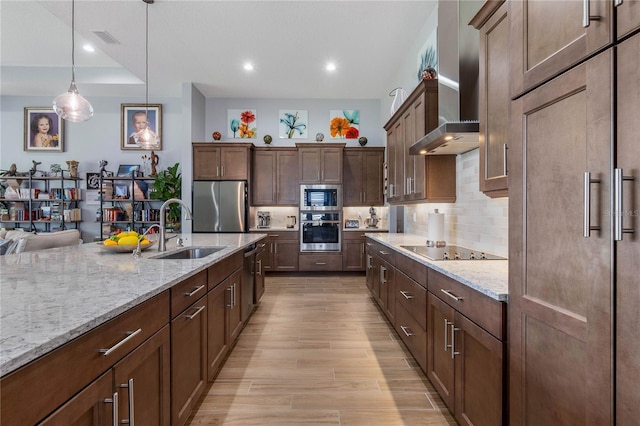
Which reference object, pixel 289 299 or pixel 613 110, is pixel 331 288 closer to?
pixel 289 299

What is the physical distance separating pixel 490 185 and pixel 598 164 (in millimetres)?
1014

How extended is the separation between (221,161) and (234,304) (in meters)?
3.64

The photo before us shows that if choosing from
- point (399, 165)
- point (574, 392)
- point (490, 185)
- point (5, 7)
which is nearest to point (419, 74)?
point (399, 165)

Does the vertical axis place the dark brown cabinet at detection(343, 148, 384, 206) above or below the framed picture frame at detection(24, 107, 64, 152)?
below

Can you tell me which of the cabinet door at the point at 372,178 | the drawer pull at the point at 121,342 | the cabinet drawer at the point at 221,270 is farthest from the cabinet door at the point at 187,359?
the cabinet door at the point at 372,178

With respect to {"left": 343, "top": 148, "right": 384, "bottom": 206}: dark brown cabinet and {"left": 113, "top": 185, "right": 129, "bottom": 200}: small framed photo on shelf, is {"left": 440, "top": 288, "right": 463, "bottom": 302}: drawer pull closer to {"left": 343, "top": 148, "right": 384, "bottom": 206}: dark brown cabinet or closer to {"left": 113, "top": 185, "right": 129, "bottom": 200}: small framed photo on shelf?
{"left": 343, "top": 148, "right": 384, "bottom": 206}: dark brown cabinet

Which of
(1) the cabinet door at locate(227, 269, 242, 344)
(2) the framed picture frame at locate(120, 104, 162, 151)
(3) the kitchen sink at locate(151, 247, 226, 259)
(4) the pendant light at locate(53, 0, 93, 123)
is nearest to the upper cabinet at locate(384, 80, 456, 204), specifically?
(1) the cabinet door at locate(227, 269, 242, 344)

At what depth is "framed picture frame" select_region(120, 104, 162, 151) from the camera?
6301 mm

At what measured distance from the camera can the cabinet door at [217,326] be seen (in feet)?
6.82

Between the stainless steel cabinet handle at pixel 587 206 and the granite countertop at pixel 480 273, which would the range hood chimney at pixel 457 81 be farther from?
the stainless steel cabinet handle at pixel 587 206

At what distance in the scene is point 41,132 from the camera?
6.29 meters

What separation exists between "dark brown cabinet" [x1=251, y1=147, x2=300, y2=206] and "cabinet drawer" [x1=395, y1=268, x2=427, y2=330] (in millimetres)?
3530

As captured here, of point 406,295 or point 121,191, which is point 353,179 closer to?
point 406,295

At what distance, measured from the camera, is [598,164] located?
903 millimetres
